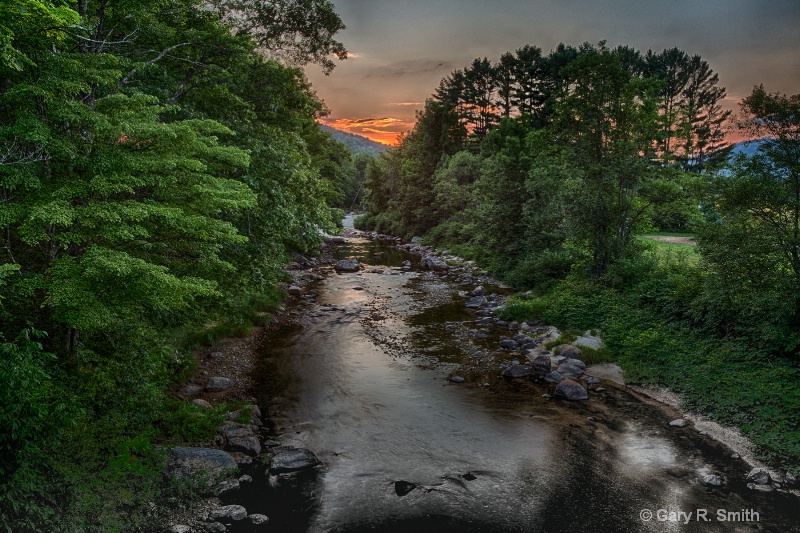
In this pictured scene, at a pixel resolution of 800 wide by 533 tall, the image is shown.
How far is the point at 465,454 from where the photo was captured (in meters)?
10.3

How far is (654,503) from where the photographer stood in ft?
27.9

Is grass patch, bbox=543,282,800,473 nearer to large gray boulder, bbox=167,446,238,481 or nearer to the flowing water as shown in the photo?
the flowing water

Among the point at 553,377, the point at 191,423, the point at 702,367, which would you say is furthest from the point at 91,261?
the point at 702,367

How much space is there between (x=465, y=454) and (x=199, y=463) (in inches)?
221

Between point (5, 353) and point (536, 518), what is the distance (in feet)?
28.8

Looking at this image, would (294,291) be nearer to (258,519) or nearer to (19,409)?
(258,519)

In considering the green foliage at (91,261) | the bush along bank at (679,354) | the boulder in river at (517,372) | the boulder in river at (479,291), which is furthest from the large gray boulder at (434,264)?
the green foliage at (91,261)

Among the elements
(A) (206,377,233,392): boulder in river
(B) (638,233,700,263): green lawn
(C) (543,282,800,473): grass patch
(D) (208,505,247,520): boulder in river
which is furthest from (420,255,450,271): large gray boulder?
(D) (208,505,247,520): boulder in river

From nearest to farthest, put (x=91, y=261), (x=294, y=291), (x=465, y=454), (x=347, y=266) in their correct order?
(x=91, y=261)
(x=465, y=454)
(x=294, y=291)
(x=347, y=266)

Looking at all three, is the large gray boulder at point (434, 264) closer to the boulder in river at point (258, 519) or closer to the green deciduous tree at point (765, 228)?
the green deciduous tree at point (765, 228)

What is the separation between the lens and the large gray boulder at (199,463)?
8836mm

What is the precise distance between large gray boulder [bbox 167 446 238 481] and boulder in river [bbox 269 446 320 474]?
2.64 feet

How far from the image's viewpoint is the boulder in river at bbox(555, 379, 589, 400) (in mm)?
13180

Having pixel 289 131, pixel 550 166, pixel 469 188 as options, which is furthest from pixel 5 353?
pixel 469 188
